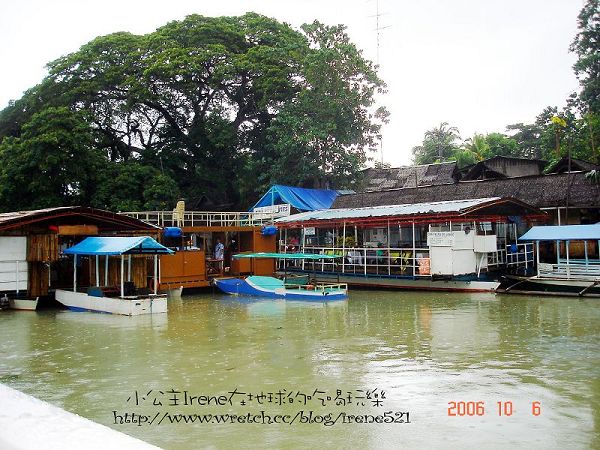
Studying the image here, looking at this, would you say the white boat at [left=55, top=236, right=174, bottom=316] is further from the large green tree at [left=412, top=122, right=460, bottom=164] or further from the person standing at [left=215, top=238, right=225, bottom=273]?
the large green tree at [left=412, top=122, right=460, bottom=164]

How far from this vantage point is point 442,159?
42.8 metres

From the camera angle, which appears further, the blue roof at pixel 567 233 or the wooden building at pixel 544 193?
the wooden building at pixel 544 193

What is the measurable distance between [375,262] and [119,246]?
33.3 ft

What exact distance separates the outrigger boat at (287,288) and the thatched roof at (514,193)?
828 cm

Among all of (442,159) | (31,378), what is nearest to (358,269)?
(31,378)

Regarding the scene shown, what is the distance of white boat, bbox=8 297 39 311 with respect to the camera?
16.2m

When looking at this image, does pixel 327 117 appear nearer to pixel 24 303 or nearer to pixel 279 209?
pixel 279 209

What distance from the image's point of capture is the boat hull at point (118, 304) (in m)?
14.8

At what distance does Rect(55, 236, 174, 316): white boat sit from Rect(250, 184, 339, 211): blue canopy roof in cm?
1071

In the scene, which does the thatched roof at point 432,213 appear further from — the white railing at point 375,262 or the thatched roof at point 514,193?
the thatched roof at point 514,193

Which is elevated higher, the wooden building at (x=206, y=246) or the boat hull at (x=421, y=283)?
the wooden building at (x=206, y=246)

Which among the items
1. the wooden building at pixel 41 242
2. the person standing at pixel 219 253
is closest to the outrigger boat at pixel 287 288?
the person standing at pixel 219 253

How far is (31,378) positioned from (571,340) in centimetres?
962

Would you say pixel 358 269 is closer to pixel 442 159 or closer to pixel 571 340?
pixel 571 340
